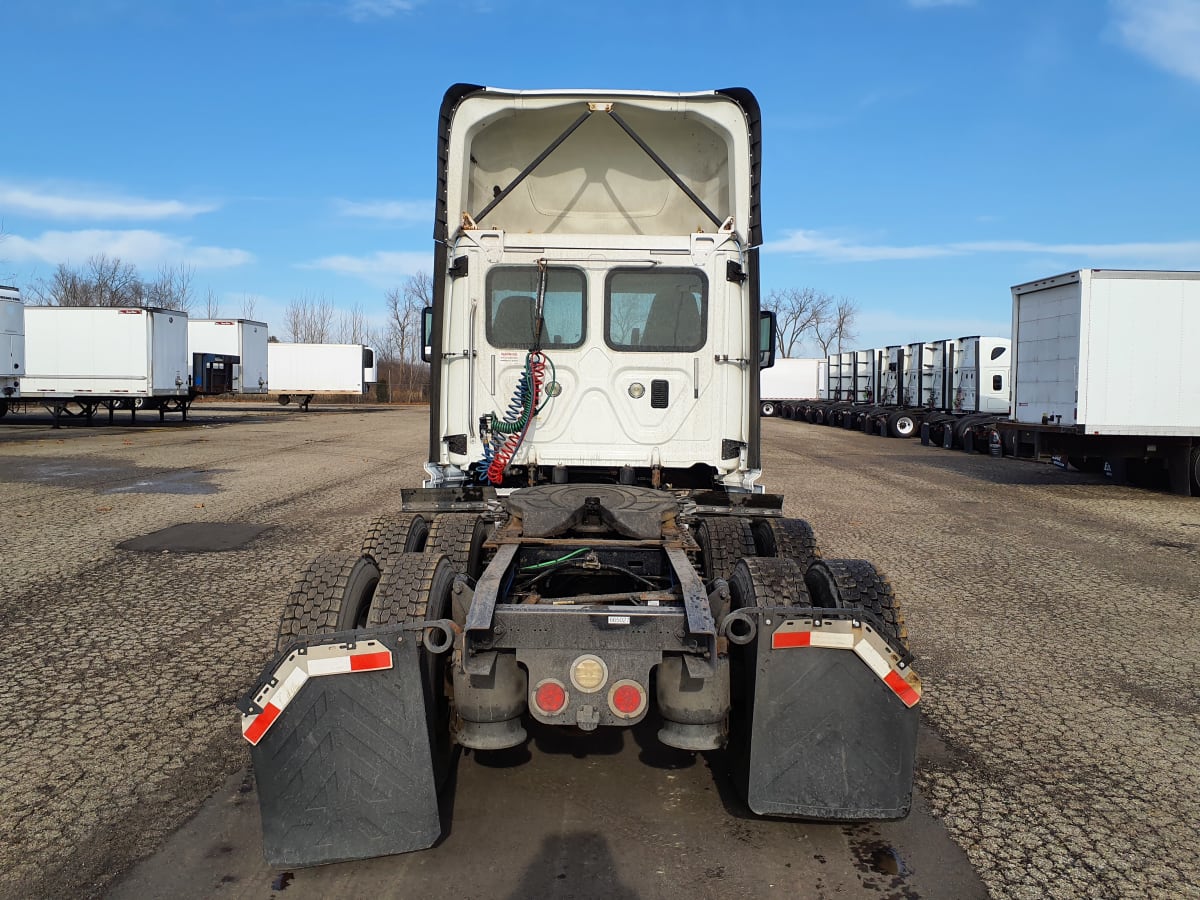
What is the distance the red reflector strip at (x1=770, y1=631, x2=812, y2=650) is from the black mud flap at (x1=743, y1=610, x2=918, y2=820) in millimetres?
12

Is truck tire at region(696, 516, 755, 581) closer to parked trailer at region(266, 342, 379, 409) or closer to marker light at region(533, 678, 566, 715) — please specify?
marker light at region(533, 678, 566, 715)

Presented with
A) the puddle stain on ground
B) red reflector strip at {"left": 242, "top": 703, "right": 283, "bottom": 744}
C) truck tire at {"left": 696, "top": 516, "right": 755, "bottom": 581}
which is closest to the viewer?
red reflector strip at {"left": 242, "top": 703, "right": 283, "bottom": 744}

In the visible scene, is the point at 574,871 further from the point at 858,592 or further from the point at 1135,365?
the point at 1135,365

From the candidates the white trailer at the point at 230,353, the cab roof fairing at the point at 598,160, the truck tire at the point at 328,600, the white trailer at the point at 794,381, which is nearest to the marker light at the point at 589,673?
the truck tire at the point at 328,600

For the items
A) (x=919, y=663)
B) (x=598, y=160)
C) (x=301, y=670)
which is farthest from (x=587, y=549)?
(x=598, y=160)

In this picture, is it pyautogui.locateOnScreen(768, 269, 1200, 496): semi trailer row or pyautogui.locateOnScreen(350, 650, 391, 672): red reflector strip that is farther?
pyautogui.locateOnScreen(768, 269, 1200, 496): semi trailer row

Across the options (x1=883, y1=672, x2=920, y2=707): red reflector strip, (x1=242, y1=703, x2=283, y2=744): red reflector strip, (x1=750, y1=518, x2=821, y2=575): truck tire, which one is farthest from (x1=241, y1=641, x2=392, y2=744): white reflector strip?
(x1=750, y1=518, x2=821, y2=575): truck tire

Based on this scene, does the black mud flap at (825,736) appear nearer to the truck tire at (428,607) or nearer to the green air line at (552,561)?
the truck tire at (428,607)

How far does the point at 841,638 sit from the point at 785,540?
74.6 inches

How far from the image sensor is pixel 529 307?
6.39 m

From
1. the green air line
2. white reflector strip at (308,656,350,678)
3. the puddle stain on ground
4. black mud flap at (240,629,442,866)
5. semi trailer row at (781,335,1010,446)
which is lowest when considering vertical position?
the puddle stain on ground

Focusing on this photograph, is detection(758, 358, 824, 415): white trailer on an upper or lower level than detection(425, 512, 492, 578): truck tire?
upper

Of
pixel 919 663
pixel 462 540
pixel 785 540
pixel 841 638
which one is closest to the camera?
pixel 841 638

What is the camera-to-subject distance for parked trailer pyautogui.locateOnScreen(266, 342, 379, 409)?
48.2 meters
